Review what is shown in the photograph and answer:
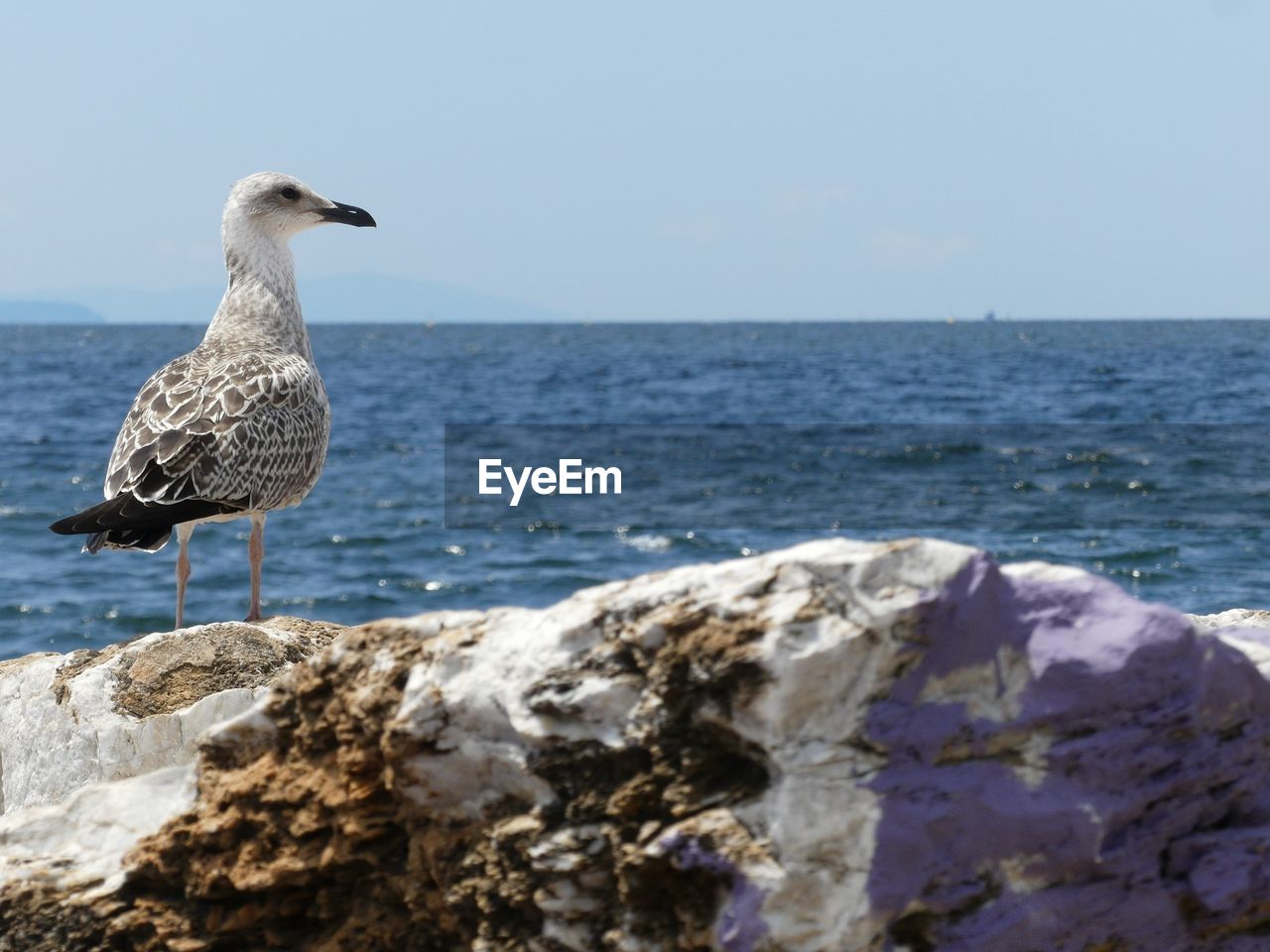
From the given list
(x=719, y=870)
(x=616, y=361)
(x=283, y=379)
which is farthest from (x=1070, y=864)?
(x=616, y=361)

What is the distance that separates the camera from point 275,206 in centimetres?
682

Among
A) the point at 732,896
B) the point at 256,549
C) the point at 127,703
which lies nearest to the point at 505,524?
the point at 256,549

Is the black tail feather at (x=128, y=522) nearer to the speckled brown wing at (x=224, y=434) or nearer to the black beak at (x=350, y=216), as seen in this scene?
the speckled brown wing at (x=224, y=434)

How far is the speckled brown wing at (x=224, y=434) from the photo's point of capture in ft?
19.0

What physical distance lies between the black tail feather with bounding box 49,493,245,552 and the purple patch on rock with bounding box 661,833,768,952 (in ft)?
11.5

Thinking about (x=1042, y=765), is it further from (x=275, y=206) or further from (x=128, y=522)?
(x=275, y=206)

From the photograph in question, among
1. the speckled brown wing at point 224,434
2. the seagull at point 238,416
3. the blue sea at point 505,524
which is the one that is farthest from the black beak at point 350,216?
the blue sea at point 505,524

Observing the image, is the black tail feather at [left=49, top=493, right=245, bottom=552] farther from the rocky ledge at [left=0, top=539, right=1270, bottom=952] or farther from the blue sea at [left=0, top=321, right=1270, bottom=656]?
the blue sea at [left=0, top=321, right=1270, bottom=656]

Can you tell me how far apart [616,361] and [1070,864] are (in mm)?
59168

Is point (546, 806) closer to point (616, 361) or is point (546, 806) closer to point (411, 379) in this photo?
point (411, 379)

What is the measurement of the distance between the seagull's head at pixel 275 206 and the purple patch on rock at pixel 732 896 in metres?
4.91

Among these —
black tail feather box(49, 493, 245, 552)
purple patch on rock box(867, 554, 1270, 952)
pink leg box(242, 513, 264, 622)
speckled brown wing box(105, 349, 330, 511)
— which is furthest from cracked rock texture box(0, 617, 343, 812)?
purple patch on rock box(867, 554, 1270, 952)

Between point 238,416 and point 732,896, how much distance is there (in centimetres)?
407

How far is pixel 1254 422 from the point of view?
28.0m
